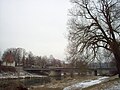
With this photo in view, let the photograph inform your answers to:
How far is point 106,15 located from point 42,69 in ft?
315

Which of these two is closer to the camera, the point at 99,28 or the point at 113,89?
the point at 113,89

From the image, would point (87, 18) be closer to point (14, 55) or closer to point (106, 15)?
point (106, 15)

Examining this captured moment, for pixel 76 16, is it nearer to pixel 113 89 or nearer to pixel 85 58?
pixel 85 58

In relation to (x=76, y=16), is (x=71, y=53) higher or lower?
lower

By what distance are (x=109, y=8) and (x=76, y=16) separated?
15.1ft

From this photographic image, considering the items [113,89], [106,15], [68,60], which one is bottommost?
[113,89]

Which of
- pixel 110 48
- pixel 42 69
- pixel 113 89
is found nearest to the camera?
pixel 113 89

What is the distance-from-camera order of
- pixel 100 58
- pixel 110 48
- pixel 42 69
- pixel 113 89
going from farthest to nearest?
pixel 42 69 < pixel 100 58 < pixel 110 48 < pixel 113 89

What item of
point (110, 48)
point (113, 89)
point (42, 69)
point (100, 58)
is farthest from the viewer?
point (42, 69)

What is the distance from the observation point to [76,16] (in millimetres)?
28688

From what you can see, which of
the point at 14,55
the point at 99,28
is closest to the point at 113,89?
the point at 99,28

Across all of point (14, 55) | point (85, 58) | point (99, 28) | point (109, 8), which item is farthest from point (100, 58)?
point (14, 55)

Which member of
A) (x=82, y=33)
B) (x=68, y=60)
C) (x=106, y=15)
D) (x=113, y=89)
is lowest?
(x=113, y=89)

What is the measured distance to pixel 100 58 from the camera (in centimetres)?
2716
